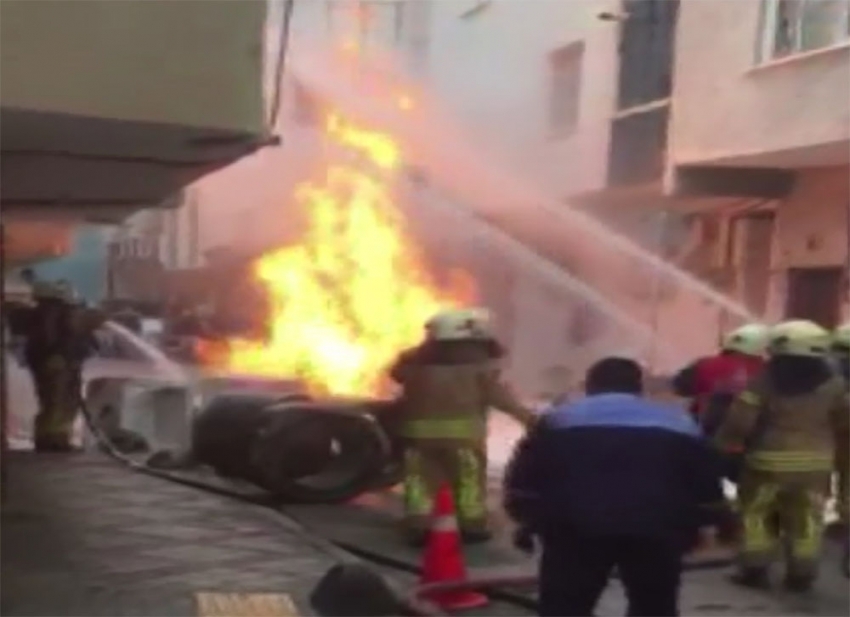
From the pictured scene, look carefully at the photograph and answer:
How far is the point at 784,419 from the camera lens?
7.03 metres

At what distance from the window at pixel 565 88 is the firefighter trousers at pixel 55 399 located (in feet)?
25.3

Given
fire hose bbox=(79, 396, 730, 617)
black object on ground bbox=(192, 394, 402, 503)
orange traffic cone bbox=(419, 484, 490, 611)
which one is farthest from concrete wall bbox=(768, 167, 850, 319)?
orange traffic cone bbox=(419, 484, 490, 611)

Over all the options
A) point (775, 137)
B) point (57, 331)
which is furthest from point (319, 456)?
point (775, 137)

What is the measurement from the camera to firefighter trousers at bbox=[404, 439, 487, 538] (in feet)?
25.8

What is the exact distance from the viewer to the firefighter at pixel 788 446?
7016 mm

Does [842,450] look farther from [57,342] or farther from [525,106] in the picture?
[525,106]

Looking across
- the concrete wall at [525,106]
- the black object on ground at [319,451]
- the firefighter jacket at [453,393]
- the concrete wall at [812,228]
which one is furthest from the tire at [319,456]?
the concrete wall at [525,106]

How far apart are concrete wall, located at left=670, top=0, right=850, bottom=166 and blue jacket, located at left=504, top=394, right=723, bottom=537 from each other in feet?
25.3

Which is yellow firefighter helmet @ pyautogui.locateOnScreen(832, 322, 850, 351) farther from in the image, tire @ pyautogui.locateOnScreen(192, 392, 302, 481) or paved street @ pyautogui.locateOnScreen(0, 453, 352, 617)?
tire @ pyautogui.locateOnScreen(192, 392, 302, 481)

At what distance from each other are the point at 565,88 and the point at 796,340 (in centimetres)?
1123

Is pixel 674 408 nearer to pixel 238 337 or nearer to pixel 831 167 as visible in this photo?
pixel 831 167

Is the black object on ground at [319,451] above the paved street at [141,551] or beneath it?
above

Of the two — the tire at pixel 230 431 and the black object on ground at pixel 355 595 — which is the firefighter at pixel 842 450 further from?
the tire at pixel 230 431

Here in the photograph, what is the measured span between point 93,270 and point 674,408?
22.7 metres
